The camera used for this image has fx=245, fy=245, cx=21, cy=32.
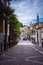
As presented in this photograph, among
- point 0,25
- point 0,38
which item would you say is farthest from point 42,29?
point 0,38

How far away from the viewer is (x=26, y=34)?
146m

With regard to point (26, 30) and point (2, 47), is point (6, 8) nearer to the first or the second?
point (2, 47)

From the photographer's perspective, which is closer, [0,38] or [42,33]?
[0,38]

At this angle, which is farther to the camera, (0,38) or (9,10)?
(9,10)

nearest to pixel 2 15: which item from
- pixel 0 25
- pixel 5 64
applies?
pixel 0 25

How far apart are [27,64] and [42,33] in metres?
53.5

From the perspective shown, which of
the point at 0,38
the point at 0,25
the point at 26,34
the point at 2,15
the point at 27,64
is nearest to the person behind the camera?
the point at 27,64

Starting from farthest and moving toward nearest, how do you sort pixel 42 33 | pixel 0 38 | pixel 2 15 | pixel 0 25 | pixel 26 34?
pixel 26 34 → pixel 42 33 → pixel 0 25 → pixel 2 15 → pixel 0 38

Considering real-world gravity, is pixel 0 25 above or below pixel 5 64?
above

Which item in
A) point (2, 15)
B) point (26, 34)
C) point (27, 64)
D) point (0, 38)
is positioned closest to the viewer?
point (27, 64)

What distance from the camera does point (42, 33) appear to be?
69812 mm

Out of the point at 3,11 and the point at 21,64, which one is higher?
the point at 3,11

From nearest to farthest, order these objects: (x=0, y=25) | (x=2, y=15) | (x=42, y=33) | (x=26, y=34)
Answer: (x=2, y=15) → (x=0, y=25) → (x=42, y=33) → (x=26, y=34)

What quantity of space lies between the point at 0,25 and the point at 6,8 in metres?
11.6
